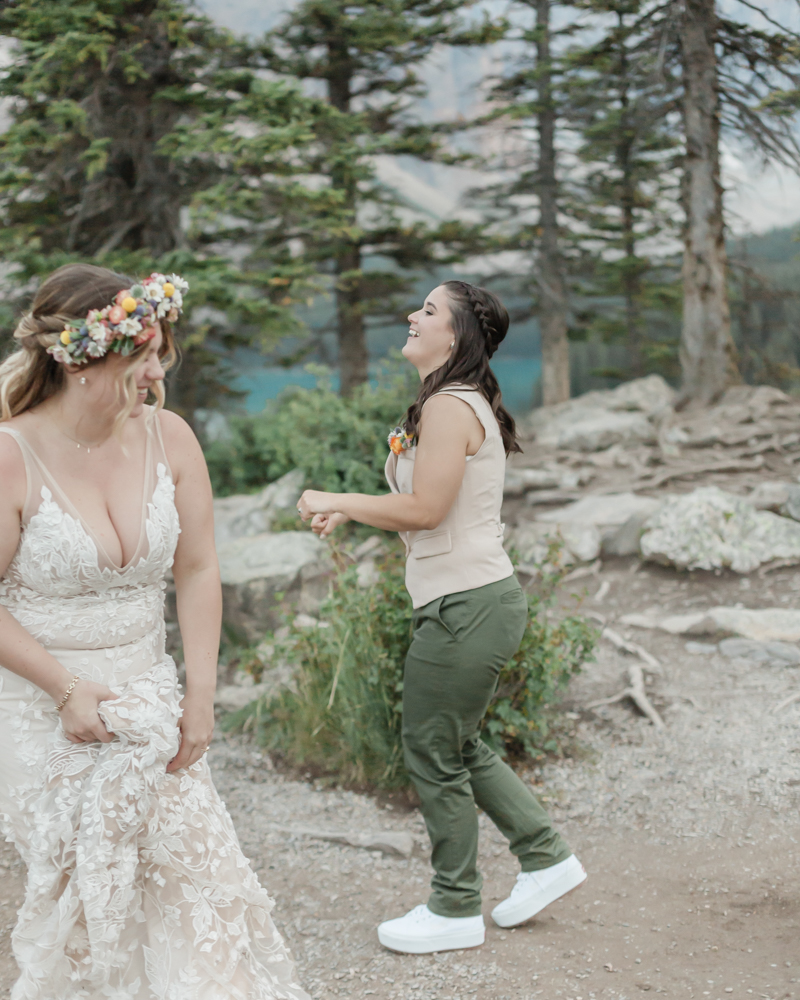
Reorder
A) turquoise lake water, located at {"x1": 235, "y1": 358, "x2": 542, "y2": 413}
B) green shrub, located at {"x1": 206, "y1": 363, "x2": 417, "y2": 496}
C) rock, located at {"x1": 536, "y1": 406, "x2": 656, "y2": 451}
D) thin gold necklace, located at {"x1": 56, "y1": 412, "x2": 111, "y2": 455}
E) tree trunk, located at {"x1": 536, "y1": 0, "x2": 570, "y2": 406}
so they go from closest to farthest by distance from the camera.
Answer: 1. thin gold necklace, located at {"x1": 56, "y1": 412, "x2": 111, "y2": 455}
2. green shrub, located at {"x1": 206, "y1": 363, "x2": 417, "y2": 496}
3. rock, located at {"x1": 536, "y1": 406, "x2": 656, "y2": 451}
4. tree trunk, located at {"x1": 536, "y1": 0, "x2": 570, "y2": 406}
5. turquoise lake water, located at {"x1": 235, "y1": 358, "x2": 542, "y2": 413}

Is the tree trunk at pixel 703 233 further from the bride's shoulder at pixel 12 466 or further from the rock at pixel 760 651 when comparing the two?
the bride's shoulder at pixel 12 466

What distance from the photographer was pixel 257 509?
7.52m

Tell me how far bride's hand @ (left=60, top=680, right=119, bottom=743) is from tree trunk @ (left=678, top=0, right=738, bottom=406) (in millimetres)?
8870

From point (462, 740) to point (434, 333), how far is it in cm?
118

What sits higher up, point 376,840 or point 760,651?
point 760,651

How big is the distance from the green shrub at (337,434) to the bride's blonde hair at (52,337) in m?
5.27

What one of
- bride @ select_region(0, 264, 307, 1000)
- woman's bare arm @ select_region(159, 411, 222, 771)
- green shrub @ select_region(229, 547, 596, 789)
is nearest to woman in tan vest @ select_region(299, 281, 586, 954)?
woman's bare arm @ select_region(159, 411, 222, 771)

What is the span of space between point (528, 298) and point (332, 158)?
459 cm

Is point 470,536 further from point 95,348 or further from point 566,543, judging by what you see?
point 566,543

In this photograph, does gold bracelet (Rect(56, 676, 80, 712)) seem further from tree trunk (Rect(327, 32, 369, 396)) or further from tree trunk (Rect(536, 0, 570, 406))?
tree trunk (Rect(536, 0, 570, 406))

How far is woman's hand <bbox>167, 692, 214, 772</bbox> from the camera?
2.05 metres

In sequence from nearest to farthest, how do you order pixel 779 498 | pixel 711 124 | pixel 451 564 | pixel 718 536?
pixel 451 564, pixel 718 536, pixel 779 498, pixel 711 124

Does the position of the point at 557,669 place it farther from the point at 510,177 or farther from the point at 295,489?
the point at 510,177

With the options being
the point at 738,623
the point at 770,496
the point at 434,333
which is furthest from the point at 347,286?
the point at 434,333
